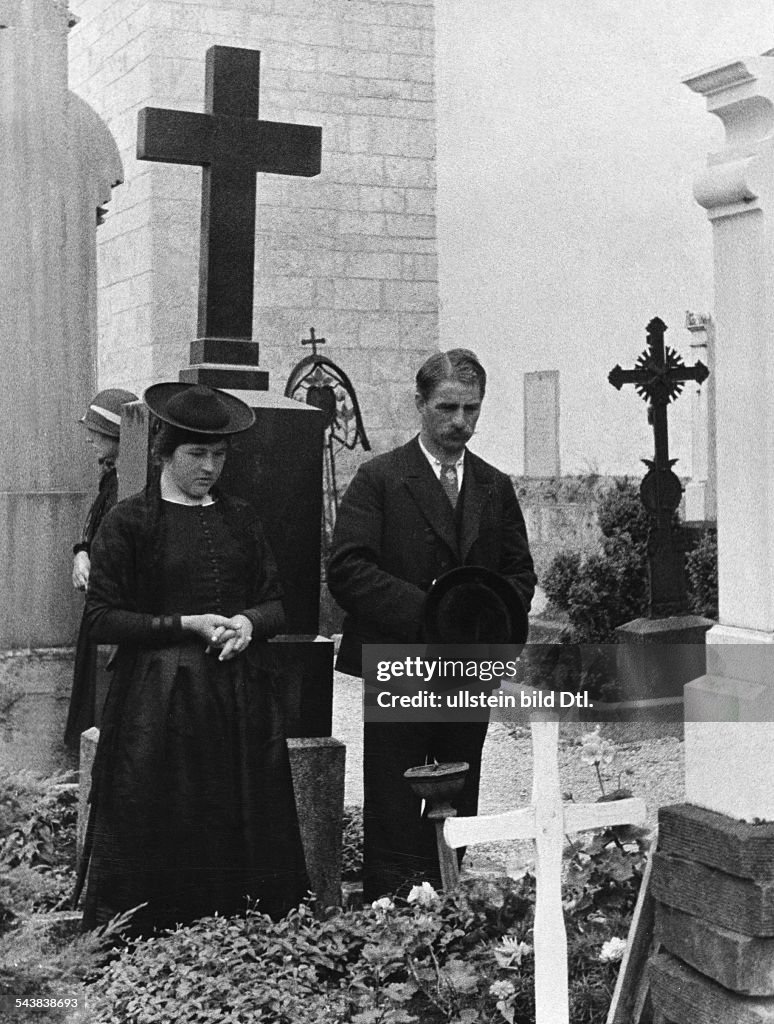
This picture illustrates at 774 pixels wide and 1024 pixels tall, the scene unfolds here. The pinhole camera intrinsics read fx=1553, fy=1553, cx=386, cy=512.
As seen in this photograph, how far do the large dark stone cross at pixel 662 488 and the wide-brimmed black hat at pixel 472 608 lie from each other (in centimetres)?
382

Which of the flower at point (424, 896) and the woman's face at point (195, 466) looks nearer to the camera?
the flower at point (424, 896)

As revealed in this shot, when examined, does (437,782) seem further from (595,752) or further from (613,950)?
(613,950)

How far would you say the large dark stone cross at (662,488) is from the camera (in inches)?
308

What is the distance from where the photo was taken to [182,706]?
399 centimetres

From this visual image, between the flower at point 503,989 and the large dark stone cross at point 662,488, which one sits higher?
the large dark stone cross at point 662,488

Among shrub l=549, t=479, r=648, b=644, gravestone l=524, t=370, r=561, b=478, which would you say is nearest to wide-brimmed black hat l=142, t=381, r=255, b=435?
shrub l=549, t=479, r=648, b=644

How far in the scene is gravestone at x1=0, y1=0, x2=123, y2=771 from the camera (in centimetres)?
580

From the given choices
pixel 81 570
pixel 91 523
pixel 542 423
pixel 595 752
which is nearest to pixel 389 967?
pixel 595 752

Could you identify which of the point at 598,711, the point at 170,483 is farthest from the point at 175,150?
the point at 598,711

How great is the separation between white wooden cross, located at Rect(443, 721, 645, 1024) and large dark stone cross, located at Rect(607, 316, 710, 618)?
4647 mm

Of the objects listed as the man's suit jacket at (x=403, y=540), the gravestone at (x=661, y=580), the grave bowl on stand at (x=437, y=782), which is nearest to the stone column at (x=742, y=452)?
the grave bowl on stand at (x=437, y=782)

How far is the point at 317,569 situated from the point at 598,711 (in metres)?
3.75

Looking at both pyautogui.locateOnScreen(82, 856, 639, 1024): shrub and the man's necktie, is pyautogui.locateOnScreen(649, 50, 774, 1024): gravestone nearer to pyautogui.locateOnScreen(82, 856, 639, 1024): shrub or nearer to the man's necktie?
pyautogui.locateOnScreen(82, 856, 639, 1024): shrub

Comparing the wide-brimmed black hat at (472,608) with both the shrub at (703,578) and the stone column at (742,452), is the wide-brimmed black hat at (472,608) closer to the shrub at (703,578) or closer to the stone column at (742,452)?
the stone column at (742,452)
